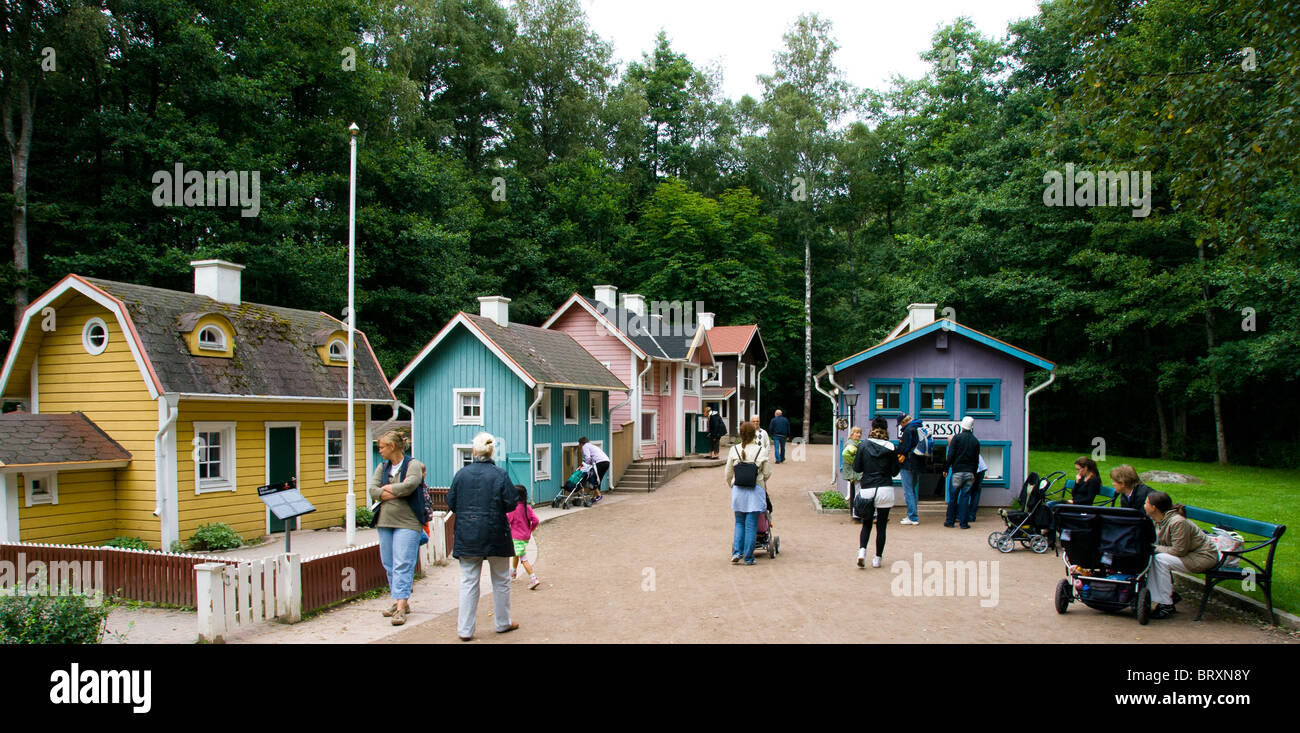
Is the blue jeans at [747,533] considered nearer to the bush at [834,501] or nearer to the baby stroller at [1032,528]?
the baby stroller at [1032,528]

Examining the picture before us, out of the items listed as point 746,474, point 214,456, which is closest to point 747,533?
point 746,474

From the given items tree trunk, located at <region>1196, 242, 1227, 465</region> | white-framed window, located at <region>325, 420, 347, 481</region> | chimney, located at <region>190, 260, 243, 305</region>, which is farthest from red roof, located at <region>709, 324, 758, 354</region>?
chimney, located at <region>190, 260, 243, 305</region>

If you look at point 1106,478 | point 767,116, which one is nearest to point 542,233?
point 767,116

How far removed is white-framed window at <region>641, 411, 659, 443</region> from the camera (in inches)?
1187

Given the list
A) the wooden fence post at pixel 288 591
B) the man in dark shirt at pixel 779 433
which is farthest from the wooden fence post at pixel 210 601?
the man in dark shirt at pixel 779 433

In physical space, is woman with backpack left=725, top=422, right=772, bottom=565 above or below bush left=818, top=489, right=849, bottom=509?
above

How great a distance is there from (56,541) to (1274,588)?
58.3ft

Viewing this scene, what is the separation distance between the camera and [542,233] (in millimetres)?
40656

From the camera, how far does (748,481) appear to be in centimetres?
1135

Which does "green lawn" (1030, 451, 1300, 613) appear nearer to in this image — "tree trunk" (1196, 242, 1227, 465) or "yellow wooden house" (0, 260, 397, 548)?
"tree trunk" (1196, 242, 1227, 465)

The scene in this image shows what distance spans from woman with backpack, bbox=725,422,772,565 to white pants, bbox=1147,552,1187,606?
476 cm

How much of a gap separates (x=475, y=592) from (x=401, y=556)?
1419mm

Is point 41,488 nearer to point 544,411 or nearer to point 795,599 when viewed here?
point 544,411
